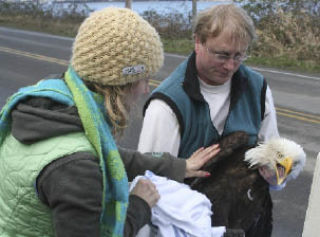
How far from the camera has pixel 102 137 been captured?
1625mm

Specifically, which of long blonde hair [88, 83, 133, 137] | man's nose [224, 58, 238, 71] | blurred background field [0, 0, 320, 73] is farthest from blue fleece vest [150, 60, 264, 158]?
blurred background field [0, 0, 320, 73]

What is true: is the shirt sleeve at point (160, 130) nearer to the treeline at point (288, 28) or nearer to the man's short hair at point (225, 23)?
the man's short hair at point (225, 23)

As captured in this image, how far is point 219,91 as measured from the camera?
2564mm

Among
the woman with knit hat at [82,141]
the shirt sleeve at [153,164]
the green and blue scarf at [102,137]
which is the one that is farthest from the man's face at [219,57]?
the green and blue scarf at [102,137]

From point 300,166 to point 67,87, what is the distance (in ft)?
4.62

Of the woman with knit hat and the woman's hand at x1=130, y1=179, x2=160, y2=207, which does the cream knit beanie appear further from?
the woman's hand at x1=130, y1=179, x2=160, y2=207

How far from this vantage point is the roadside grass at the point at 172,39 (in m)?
14.5

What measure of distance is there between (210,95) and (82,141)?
1.13 m

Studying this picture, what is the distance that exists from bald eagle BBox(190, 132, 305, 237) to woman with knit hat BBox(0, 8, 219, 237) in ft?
1.79

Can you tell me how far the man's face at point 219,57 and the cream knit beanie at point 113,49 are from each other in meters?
0.74

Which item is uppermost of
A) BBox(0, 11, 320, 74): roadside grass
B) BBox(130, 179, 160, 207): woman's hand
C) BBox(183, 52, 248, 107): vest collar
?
BBox(183, 52, 248, 107): vest collar

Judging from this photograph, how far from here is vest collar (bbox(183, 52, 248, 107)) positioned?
94.8 inches

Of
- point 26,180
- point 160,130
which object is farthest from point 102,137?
point 160,130

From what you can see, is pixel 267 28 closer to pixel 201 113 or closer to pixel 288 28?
pixel 288 28
